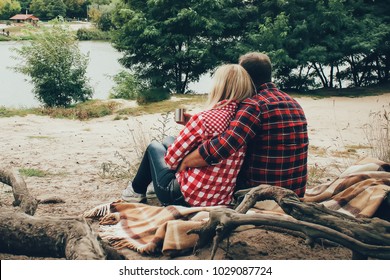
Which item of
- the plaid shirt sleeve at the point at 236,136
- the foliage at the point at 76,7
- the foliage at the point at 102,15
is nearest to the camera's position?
the plaid shirt sleeve at the point at 236,136

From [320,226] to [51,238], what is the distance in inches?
53.7

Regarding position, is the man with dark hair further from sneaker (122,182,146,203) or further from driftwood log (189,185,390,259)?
sneaker (122,182,146,203)

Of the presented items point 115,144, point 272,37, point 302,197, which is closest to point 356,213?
point 302,197

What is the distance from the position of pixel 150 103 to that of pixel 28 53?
484 centimetres

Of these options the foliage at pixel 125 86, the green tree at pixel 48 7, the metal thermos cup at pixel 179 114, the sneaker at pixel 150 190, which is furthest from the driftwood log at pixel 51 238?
the foliage at pixel 125 86

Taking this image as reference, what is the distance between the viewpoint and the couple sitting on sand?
3.20 metres

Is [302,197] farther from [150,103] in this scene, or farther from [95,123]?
[150,103]

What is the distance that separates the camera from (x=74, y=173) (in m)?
6.03

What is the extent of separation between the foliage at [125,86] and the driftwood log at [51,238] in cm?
1516

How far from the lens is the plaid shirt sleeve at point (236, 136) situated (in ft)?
10.4

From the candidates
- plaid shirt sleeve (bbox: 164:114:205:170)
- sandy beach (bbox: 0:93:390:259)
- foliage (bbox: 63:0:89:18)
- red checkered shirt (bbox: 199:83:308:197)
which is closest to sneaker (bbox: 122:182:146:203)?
sandy beach (bbox: 0:93:390:259)

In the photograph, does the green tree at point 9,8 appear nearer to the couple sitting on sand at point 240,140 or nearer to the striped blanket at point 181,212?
the striped blanket at point 181,212

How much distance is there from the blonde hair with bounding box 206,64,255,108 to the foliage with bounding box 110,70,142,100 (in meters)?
14.7

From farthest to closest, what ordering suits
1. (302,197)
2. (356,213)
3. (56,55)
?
1. (56,55)
2. (302,197)
3. (356,213)
